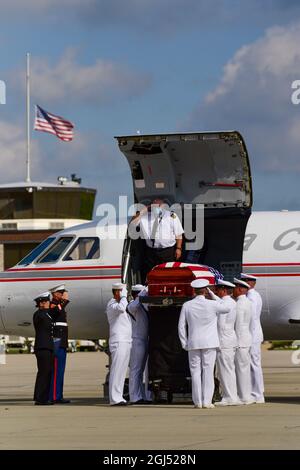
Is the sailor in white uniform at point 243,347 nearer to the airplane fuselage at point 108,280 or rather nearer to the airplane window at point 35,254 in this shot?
the airplane fuselage at point 108,280

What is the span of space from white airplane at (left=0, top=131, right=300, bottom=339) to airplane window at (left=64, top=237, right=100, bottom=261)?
0.8 inches

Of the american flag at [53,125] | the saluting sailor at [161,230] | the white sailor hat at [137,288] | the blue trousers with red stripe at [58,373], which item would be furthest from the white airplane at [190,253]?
the american flag at [53,125]

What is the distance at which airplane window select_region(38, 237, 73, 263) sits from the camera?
78.5 feet

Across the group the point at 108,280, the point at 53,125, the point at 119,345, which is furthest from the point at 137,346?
the point at 53,125

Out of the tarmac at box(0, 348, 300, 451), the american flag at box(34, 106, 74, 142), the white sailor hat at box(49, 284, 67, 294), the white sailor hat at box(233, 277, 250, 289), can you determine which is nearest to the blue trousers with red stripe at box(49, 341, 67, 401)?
the tarmac at box(0, 348, 300, 451)

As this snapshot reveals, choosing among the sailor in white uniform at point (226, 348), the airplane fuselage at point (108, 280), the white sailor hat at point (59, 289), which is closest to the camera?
the sailor in white uniform at point (226, 348)

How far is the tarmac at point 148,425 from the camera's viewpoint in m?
13.7

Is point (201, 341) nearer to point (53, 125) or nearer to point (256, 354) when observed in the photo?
point (256, 354)

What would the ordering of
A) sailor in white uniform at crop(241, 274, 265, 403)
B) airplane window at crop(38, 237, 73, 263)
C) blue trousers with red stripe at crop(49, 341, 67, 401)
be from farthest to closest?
airplane window at crop(38, 237, 73, 263) → blue trousers with red stripe at crop(49, 341, 67, 401) → sailor in white uniform at crop(241, 274, 265, 403)

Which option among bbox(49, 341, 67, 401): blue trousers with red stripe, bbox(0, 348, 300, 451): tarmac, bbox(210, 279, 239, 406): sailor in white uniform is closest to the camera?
bbox(0, 348, 300, 451): tarmac

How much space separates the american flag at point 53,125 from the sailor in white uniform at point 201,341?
42103 mm

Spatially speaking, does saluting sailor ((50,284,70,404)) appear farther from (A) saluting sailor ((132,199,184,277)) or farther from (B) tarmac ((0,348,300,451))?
(A) saluting sailor ((132,199,184,277))

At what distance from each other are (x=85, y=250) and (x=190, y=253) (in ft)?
8.27

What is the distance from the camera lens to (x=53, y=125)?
61500 mm
